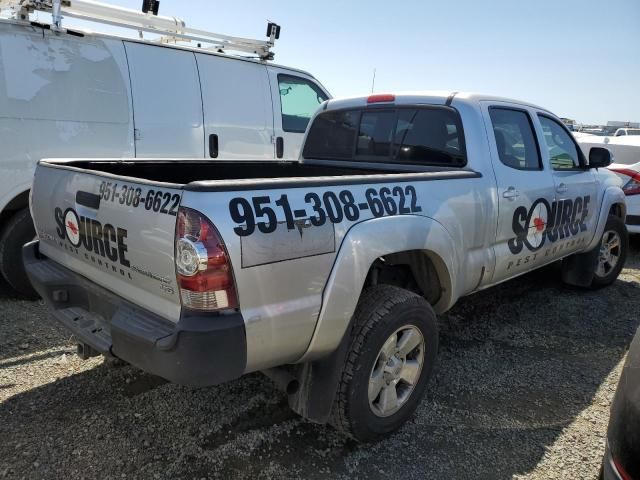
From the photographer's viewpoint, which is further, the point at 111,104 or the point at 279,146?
the point at 279,146

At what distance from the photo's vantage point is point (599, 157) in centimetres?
439

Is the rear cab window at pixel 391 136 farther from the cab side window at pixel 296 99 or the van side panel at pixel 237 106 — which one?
the cab side window at pixel 296 99

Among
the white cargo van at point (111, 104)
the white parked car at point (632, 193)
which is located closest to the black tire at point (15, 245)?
the white cargo van at point (111, 104)

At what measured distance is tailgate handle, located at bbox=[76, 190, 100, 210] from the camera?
2347 millimetres

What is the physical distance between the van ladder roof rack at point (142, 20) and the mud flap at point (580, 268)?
4133 millimetres

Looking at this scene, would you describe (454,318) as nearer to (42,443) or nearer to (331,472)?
(331,472)

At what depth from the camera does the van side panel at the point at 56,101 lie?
4.04m

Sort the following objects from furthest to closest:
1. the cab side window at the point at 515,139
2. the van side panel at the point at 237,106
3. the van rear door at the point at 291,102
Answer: the van rear door at the point at 291,102
the van side panel at the point at 237,106
the cab side window at the point at 515,139

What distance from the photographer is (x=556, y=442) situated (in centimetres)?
274

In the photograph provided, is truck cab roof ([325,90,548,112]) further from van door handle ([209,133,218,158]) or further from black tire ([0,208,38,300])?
black tire ([0,208,38,300])

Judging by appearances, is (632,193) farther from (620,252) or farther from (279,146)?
(279,146)

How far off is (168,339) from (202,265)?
0.32m

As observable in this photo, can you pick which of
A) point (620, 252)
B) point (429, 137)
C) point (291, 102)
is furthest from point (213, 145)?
point (620, 252)

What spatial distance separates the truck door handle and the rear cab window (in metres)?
0.36
